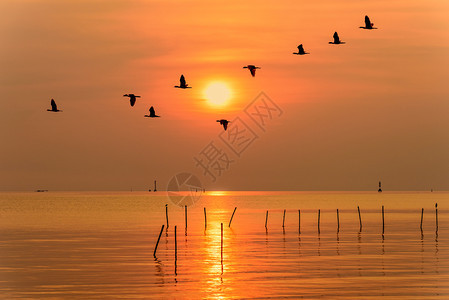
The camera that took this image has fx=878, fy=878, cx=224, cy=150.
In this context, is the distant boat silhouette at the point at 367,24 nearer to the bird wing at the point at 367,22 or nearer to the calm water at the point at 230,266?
the bird wing at the point at 367,22

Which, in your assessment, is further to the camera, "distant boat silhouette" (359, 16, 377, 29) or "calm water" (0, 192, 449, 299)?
"distant boat silhouette" (359, 16, 377, 29)

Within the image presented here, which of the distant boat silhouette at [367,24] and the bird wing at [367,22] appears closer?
the distant boat silhouette at [367,24]

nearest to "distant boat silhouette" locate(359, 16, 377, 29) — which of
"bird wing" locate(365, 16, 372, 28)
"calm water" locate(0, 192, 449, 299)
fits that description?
"bird wing" locate(365, 16, 372, 28)

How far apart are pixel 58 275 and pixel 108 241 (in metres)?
30.6

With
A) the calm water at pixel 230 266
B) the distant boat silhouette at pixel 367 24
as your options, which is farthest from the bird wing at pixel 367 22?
the calm water at pixel 230 266

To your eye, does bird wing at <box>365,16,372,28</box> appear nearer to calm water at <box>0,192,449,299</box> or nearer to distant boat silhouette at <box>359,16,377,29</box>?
distant boat silhouette at <box>359,16,377,29</box>

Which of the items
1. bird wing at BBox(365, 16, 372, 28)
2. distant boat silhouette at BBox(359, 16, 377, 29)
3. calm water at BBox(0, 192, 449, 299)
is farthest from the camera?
bird wing at BBox(365, 16, 372, 28)

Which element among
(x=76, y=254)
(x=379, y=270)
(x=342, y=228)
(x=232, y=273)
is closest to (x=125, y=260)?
(x=76, y=254)

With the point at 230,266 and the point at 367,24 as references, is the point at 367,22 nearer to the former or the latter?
the point at 367,24

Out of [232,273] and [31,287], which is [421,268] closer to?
[232,273]

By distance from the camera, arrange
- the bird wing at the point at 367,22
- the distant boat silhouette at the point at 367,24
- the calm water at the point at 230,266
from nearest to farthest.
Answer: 1. the calm water at the point at 230,266
2. the distant boat silhouette at the point at 367,24
3. the bird wing at the point at 367,22

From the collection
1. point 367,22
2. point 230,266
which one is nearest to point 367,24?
point 367,22

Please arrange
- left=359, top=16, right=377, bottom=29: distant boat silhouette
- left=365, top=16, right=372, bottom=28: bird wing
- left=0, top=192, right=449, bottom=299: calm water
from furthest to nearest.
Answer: left=365, top=16, right=372, bottom=28: bird wing < left=359, top=16, right=377, bottom=29: distant boat silhouette < left=0, top=192, right=449, bottom=299: calm water

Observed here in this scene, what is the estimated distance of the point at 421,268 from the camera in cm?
5700
